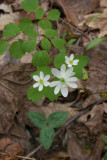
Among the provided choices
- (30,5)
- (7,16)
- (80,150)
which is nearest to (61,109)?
(80,150)

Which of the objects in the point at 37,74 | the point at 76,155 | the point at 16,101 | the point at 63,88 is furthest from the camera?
the point at 16,101

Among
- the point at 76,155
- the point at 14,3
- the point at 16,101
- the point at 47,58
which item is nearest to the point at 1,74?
the point at 16,101

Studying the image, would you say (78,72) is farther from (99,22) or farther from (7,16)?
(7,16)

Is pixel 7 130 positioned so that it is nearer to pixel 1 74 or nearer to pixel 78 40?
pixel 1 74

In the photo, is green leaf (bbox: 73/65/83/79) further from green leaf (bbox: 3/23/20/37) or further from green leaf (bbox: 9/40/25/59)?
green leaf (bbox: 3/23/20/37)

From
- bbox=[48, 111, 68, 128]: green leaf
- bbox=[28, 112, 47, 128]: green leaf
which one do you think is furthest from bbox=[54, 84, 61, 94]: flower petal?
bbox=[28, 112, 47, 128]: green leaf

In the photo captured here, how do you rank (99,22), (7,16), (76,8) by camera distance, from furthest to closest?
(76,8) < (7,16) < (99,22)

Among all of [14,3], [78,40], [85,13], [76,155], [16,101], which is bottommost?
[76,155]

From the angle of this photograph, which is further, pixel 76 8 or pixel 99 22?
pixel 76 8

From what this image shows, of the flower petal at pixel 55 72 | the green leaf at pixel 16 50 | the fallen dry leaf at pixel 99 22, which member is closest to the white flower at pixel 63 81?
the flower petal at pixel 55 72
